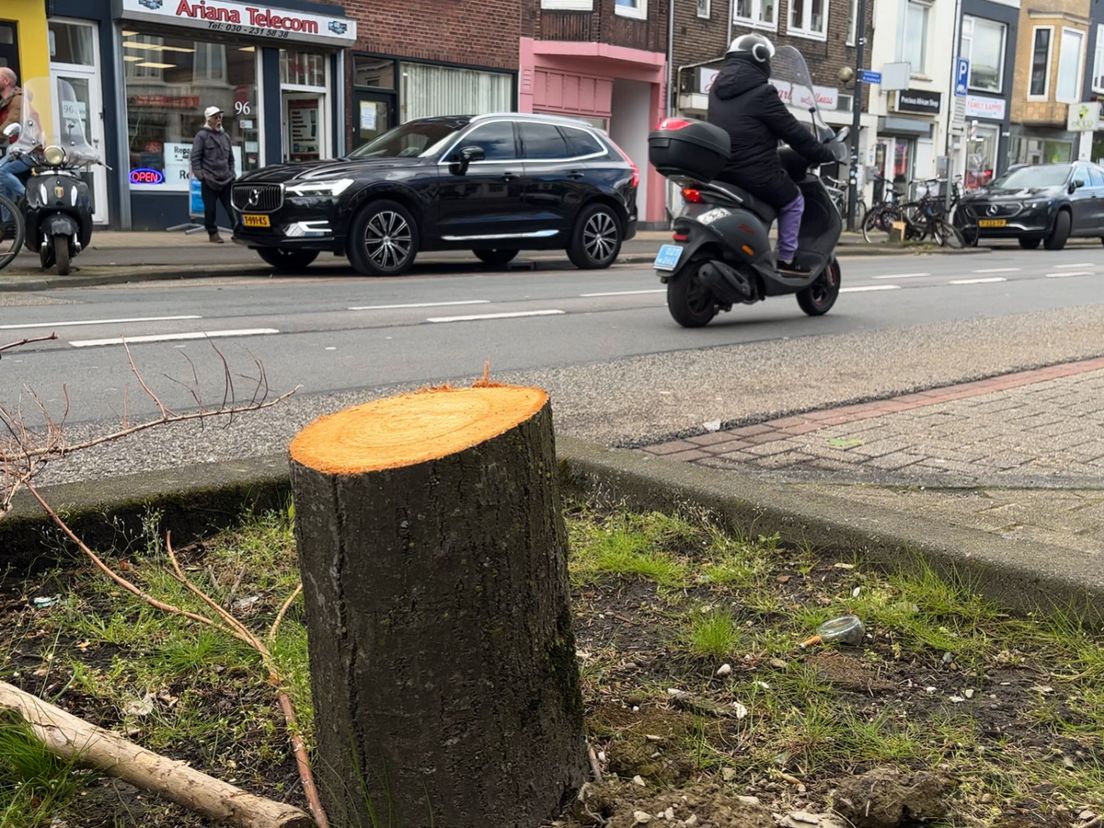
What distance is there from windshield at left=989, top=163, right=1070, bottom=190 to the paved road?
41.4ft

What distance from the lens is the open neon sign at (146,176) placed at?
19719mm

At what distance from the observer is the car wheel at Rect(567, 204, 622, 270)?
621 inches

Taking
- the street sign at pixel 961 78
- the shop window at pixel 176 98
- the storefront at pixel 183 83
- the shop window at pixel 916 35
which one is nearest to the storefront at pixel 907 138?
the shop window at pixel 916 35

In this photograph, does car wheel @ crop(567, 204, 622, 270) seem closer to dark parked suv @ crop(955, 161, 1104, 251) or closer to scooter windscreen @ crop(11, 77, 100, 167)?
scooter windscreen @ crop(11, 77, 100, 167)

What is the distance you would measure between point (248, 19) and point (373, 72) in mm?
2994

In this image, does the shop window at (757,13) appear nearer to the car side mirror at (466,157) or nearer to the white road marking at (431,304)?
the car side mirror at (466,157)

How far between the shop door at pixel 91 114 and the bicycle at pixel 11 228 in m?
6.47

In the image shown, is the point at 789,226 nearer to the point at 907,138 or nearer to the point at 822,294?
the point at 822,294

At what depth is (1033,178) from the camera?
25531 millimetres

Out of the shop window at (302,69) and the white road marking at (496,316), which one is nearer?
the white road marking at (496,316)

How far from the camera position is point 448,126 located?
1494cm

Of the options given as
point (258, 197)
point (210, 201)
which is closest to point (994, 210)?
point (210, 201)

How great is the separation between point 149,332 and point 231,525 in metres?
5.46

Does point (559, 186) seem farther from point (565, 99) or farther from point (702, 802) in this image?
point (702, 802)
